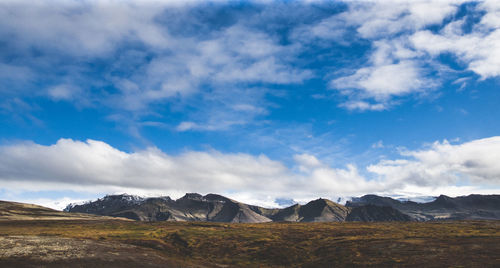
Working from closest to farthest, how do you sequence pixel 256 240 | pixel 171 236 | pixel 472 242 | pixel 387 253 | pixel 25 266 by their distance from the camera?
pixel 25 266, pixel 387 253, pixel 472 242, pixel 256 240, pixel 171 236

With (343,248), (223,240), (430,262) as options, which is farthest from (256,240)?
(430,262)

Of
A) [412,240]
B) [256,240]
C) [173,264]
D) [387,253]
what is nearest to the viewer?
[173,264]

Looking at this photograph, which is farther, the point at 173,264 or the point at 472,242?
the point at 472,242

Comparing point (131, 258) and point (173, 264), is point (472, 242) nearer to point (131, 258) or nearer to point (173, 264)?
Result: point (173, 264)

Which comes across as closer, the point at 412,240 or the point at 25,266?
the point at 25,266

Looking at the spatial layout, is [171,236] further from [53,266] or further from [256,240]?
[53,266]

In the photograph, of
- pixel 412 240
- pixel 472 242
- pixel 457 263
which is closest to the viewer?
pixel 457 263

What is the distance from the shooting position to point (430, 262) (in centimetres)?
6450

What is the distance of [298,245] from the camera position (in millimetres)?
96812

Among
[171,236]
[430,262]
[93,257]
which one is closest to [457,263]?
[430,262]

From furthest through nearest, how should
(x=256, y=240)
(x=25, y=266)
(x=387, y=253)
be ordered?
1. (x=256, y=240)
2. (x=387, y=253)
3. (x=25, y=266)

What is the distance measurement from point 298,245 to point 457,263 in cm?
4432

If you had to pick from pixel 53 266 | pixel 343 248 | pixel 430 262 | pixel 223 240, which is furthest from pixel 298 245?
pixel 53 266

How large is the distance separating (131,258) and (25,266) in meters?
18.6
